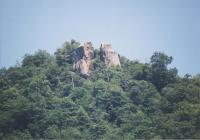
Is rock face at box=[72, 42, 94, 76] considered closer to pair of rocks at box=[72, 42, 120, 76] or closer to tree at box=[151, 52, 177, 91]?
pair of rocks at box=[72, 42, 120, 76]

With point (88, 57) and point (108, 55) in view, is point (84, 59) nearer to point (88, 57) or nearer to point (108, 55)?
point (88, 57)

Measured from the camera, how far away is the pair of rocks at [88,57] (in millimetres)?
34719

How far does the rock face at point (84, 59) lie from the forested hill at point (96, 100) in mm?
280

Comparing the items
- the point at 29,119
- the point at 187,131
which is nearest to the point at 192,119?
the point at 187,131

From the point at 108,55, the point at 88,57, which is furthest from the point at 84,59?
the point at 108,55

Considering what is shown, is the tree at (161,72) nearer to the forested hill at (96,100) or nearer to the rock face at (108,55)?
the forested hill at (96,100)

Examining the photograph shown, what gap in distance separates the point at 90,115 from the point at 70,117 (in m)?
1.85

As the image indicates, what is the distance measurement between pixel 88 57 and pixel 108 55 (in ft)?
5.25

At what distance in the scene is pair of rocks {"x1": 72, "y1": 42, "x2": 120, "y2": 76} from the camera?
114 feet

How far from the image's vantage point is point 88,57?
3506 centimetres

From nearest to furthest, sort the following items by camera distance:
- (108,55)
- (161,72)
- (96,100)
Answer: (96,100) → (161,72) → (108,55)

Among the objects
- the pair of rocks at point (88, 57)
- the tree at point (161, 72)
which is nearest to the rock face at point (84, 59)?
the pair of rocks at point (88, 57)

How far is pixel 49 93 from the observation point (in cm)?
3197

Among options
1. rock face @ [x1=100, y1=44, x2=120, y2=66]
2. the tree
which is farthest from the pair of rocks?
the tree
